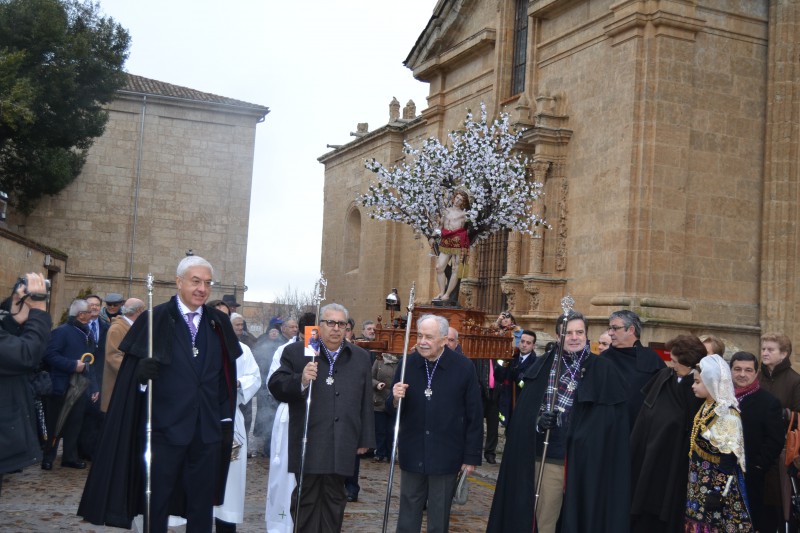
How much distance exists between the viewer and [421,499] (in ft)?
24.2

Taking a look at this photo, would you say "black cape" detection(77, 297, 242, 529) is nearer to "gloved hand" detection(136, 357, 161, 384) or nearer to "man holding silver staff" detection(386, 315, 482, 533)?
"gloved hand" detection(136, 357, 161, 384)

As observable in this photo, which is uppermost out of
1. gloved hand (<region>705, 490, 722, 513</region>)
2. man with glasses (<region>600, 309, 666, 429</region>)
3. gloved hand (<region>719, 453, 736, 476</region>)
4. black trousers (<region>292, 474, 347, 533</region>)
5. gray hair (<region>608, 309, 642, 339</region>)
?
gray hair (<region>608, 309, 642, 339</region>)

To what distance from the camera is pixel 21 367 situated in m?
5.96

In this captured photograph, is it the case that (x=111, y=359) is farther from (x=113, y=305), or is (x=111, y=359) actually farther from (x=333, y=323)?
(x=333, y=323)

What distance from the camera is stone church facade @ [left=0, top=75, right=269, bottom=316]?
37.0 meters

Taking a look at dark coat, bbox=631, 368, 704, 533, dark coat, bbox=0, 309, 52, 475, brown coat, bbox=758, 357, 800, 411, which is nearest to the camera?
dark coat, bbox=0, 309, 52, 475

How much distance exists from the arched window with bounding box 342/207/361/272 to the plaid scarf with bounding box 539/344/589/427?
26.7m

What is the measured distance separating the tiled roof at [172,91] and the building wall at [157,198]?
0.25 m

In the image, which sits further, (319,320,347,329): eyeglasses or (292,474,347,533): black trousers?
(319,320,347,329): eyeglasses

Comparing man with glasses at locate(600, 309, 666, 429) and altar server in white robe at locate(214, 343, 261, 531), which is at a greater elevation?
man with glasses at locate(600, 309, 666, 429)

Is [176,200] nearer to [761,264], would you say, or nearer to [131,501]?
[761,264]

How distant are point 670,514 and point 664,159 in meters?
10.8

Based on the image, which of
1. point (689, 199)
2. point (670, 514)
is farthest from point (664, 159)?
point (670, 514)

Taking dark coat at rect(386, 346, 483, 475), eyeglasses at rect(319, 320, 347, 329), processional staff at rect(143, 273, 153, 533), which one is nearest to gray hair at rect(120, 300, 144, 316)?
eyeglasses at rect(319, 320, 347, 329)
